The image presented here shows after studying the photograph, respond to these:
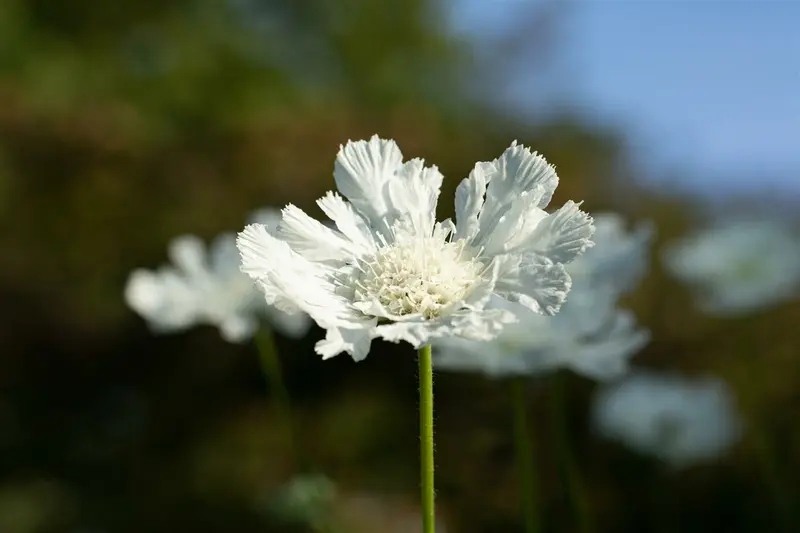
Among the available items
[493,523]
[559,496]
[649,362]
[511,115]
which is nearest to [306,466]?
[493,523]

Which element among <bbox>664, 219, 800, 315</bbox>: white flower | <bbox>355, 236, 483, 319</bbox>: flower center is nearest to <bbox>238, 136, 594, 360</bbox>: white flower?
<bbox>355, 236, 483, 319</bbox>: flower center

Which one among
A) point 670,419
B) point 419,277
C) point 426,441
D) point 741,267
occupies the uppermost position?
point 741,267

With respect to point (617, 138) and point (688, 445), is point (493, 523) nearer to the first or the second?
point (688, 445)

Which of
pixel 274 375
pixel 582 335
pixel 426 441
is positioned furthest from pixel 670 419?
pixel 426 441

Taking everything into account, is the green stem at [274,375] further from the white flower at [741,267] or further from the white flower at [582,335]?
the white flower at [741,267]

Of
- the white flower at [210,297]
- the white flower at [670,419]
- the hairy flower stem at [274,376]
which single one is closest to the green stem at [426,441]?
the hairy flower stem at [274,376]

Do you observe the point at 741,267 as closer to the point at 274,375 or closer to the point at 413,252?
the point at 274,375
